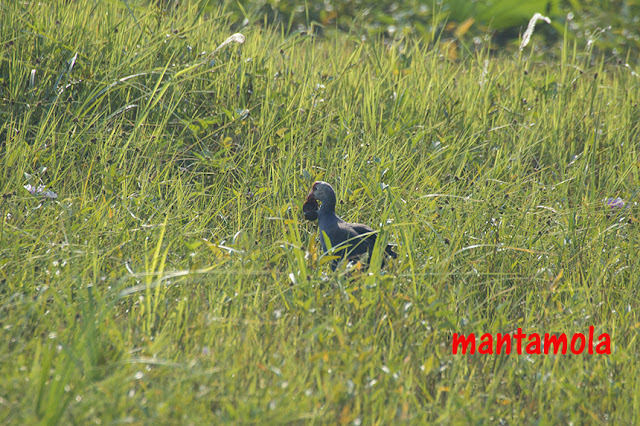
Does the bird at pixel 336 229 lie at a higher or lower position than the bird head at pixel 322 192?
lower

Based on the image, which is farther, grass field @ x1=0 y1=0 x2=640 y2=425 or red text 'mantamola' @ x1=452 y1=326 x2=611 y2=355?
red text 'mantamola' @ x1=452 y1=326 x2=611 y2=355

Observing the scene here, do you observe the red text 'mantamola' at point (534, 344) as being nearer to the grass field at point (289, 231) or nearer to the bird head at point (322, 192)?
the grass field at point (289, 231)

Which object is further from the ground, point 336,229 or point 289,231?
point 336,229

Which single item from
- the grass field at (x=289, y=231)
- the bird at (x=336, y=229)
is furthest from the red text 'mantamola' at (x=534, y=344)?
the bird at (x=336, y=229)

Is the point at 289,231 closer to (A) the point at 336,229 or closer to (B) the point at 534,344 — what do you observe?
(A) the point at 336,229

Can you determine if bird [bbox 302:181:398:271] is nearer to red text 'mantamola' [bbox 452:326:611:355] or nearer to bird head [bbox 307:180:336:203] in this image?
bird head [bbox 307:180:336:203]

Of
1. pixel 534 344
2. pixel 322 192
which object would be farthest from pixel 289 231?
pixel 534 344

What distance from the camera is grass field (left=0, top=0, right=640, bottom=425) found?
6.97 feet

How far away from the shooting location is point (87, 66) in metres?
3.89

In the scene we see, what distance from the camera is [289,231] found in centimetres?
329

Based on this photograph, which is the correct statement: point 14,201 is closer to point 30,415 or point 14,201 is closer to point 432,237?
point 30,415

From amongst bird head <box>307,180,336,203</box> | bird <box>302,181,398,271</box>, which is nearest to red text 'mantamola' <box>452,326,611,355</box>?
bird <box>302,181,398,271</box>

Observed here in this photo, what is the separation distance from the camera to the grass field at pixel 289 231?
212 cm

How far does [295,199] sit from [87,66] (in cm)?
165
